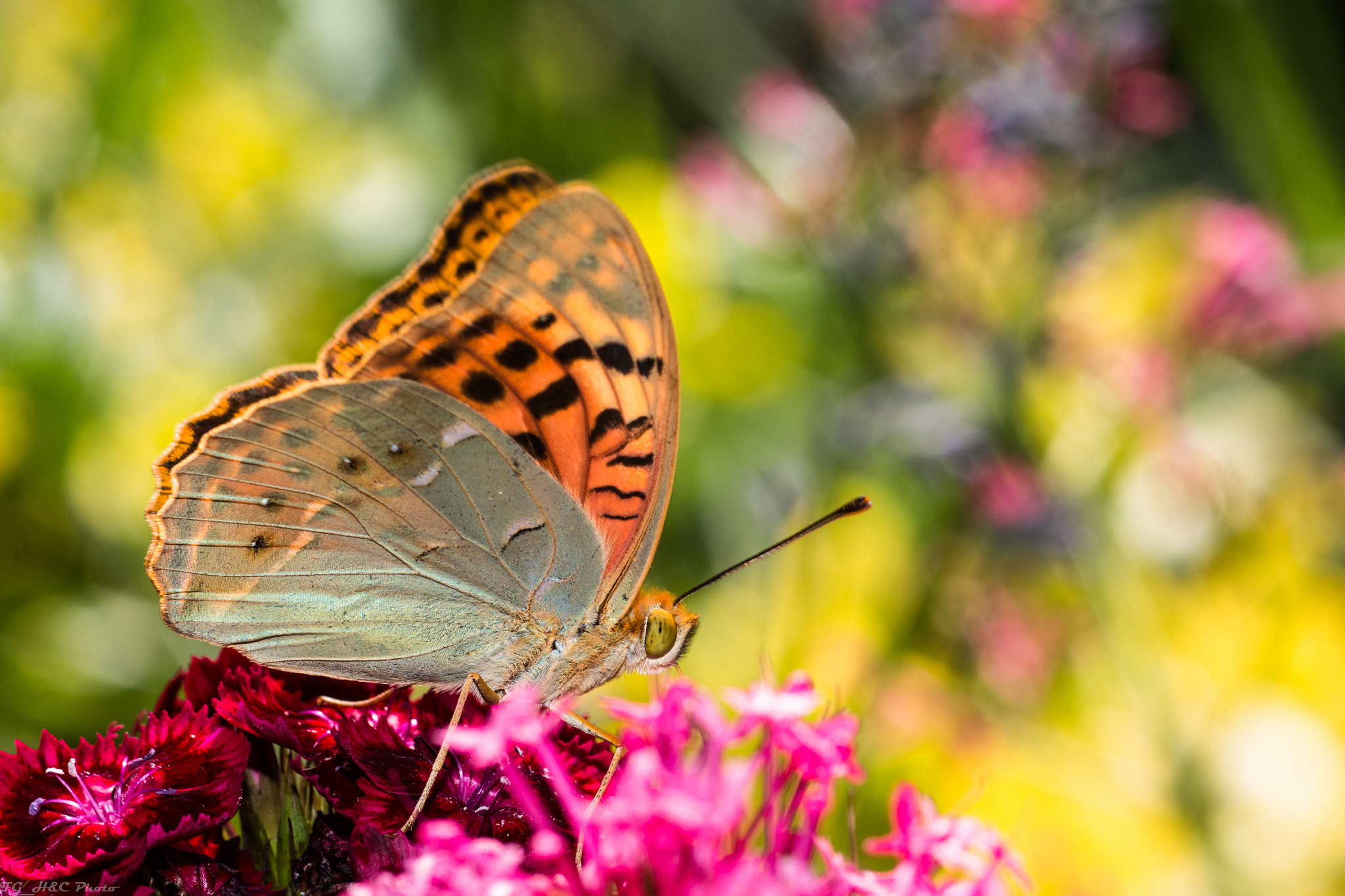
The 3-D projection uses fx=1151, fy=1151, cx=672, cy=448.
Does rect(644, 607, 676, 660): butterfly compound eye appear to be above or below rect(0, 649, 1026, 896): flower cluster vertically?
below

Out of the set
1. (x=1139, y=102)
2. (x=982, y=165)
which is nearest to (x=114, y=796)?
(x=982, y=165)

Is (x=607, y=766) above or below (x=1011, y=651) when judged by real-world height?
above

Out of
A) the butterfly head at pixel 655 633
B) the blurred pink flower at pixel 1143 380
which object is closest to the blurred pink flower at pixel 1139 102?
the blurred pink flower at pixel 1143 380

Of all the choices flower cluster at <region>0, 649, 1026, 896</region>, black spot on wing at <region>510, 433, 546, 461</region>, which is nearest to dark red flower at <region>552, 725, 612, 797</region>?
A: flower cluster at <region>0, 649, 1026, 896</region>

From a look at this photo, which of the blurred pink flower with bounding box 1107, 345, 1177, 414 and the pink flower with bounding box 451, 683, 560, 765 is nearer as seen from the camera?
the pink flower with bounding box 451, 683, 560, 765

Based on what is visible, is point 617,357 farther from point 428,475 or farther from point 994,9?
point 994,9

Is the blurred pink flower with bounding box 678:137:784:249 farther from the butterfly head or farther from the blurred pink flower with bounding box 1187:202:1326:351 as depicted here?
the butterfly head
